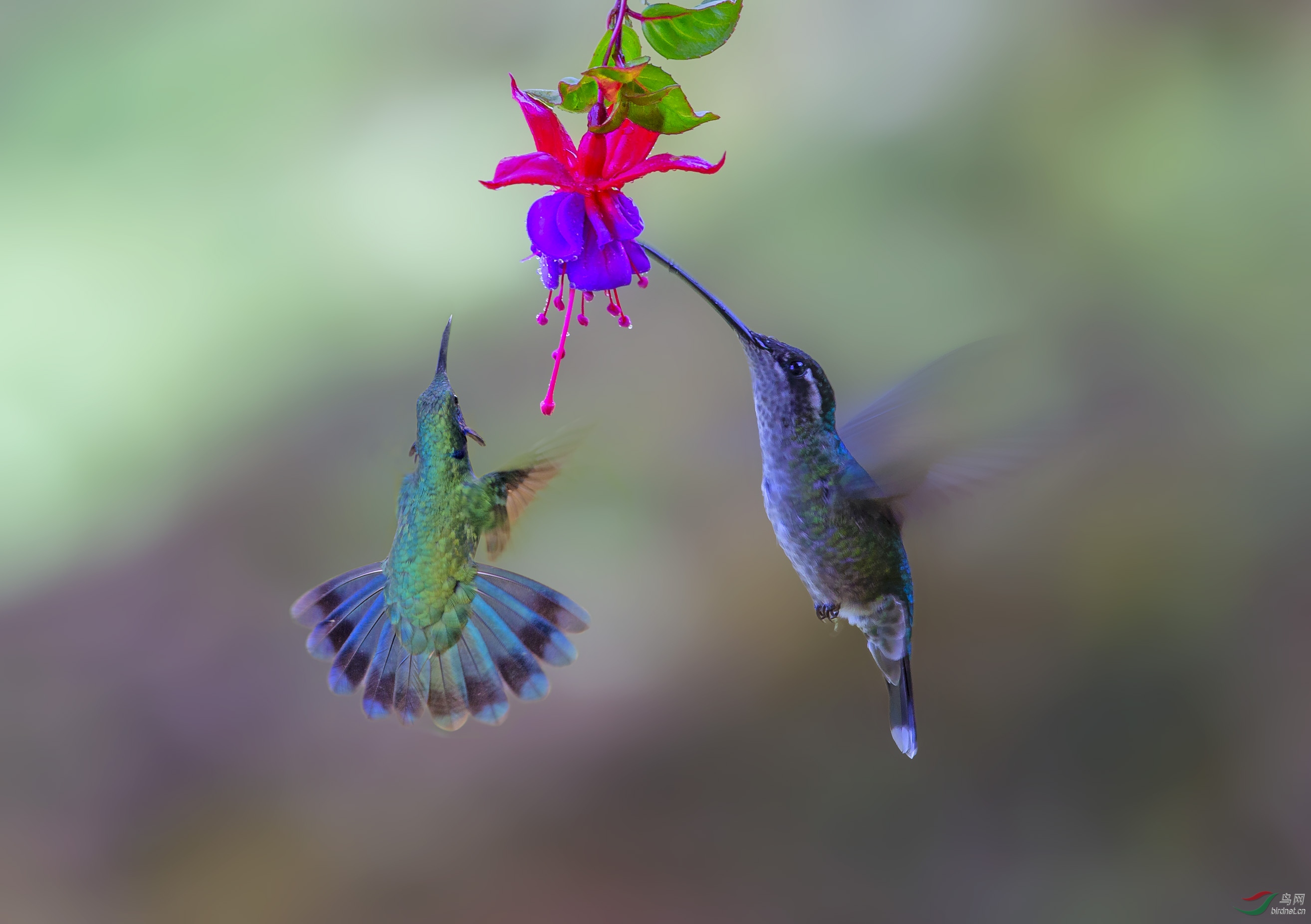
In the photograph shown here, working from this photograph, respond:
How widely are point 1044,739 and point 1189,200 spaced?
1.21 meters

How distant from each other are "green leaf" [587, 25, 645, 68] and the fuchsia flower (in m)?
0.04

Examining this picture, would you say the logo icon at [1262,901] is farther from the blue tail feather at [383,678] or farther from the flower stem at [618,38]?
the flower stem at [618,38]

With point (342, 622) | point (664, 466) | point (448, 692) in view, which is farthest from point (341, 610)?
point (664, 466)

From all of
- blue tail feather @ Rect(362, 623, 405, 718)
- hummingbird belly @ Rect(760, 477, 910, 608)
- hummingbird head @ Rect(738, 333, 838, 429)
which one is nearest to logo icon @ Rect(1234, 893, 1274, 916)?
hummingbird belly @ Rect(760, 477, 910, 608)

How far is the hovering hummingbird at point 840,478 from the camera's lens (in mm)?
732

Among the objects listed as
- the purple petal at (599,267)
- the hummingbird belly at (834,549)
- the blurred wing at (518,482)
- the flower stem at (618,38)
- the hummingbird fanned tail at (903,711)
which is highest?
the flower stem at (618,38)

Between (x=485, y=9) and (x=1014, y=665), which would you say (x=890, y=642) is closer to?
(x=1014, y=665)

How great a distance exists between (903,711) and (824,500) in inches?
11.8

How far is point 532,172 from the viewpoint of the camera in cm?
57

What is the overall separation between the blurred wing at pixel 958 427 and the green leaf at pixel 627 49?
0.29 m

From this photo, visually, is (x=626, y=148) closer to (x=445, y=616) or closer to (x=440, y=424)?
(x=440, y=424)

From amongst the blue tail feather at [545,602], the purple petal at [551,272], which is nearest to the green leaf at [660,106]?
the purple petal at [551,272]

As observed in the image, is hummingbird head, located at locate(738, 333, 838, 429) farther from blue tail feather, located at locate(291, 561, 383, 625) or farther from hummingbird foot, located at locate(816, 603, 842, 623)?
blue tail feather, located at locate(291, 561, 383, 625)

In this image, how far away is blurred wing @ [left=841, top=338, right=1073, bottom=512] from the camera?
684 millimetres
